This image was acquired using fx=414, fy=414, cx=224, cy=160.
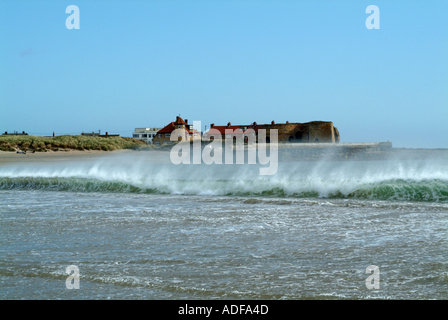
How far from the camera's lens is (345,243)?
534 cm

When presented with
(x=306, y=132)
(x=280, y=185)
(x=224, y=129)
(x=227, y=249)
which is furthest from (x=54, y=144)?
(x=227, y=249)

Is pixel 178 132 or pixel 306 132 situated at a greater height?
pixel 178 132

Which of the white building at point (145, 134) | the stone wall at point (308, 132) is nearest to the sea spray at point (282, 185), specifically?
the stone wall at point (308, 132)

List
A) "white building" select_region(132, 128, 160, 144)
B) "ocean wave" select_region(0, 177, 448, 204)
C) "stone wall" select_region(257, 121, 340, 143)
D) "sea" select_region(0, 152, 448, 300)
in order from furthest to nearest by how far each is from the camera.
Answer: "white building" select_region(132, 128, 160, 144) → "stone wall" select_region(257, 121, 340, 143) → "ocean wave" select_region(0, 177, 448, 204) → "sea" select_region(0, 152, 448, 300)

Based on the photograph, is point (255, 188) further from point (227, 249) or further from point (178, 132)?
point (178, 132)

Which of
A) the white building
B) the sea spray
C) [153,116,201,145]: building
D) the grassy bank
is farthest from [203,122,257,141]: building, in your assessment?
the sea spray

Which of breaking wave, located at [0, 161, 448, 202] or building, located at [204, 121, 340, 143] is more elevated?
building, located at [204, 121, 340, 143]

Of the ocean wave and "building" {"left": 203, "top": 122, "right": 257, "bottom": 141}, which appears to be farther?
"building" {"left": 203, "top": 122, "right": 257, "bottom": 141}

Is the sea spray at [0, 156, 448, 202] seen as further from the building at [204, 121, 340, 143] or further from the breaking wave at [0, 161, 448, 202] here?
the building at [204, 121, 340, 143]

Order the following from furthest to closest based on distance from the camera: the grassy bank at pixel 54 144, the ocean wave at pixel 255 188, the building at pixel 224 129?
the building at pixel 224 129 → the grassy bank at pixel 54 144 → the ocean wave at pixel 255 188

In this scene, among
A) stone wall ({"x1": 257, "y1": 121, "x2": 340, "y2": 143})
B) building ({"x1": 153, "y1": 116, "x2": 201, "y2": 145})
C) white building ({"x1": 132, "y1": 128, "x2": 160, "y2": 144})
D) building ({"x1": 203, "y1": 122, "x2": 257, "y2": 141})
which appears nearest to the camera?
stone wall ({"x1": 257, "y1": 121, "x2": 340, "y2": 143})

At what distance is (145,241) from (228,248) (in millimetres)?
1186

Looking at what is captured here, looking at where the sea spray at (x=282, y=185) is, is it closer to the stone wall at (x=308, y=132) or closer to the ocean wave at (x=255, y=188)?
the ocean wave at (x=255, y=188)

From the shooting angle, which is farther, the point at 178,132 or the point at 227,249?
the point at 178,132
